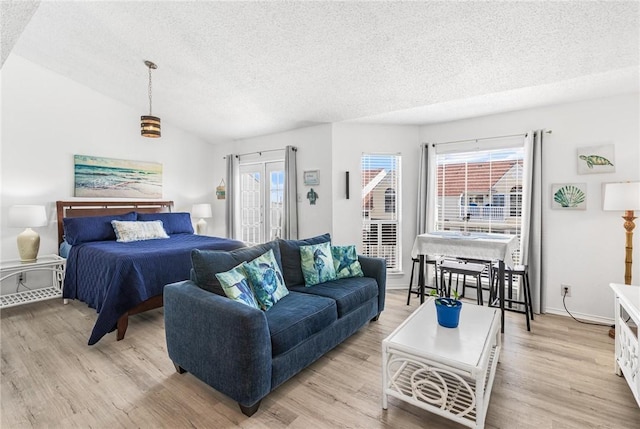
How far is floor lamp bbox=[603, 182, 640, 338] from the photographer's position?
2.70 meters

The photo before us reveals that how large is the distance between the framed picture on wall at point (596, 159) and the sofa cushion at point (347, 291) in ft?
8.42

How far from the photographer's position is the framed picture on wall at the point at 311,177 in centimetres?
462

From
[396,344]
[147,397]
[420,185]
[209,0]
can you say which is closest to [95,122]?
[209,0]

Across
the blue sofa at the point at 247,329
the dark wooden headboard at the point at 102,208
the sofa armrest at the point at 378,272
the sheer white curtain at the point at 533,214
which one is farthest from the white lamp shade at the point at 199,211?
the sheer white curtain at the point at 533,214

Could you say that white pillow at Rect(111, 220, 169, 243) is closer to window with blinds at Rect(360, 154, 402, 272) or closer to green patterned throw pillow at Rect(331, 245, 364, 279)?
green patterned throw pillow at Rect(331, 245, 364, 279)

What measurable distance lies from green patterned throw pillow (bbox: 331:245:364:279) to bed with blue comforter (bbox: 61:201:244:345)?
1.57m

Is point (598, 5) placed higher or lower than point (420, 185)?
higher

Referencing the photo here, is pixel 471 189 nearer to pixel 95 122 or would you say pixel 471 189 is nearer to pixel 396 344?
pixel 396 344

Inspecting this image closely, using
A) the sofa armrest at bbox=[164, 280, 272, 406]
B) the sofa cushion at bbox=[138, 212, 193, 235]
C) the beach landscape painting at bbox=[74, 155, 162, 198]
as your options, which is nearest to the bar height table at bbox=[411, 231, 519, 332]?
the sofa armrest at bbox=[164, 280, 272, 406]

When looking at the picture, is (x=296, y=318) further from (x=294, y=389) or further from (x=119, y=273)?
(x=119, y=273)

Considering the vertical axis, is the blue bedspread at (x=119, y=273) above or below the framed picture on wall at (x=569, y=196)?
below

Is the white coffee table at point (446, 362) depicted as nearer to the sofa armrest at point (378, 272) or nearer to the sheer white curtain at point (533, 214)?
the sofa armrest at point (378, 272)

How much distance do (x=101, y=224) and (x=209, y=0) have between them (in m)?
3.16

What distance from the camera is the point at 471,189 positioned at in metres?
4.04
